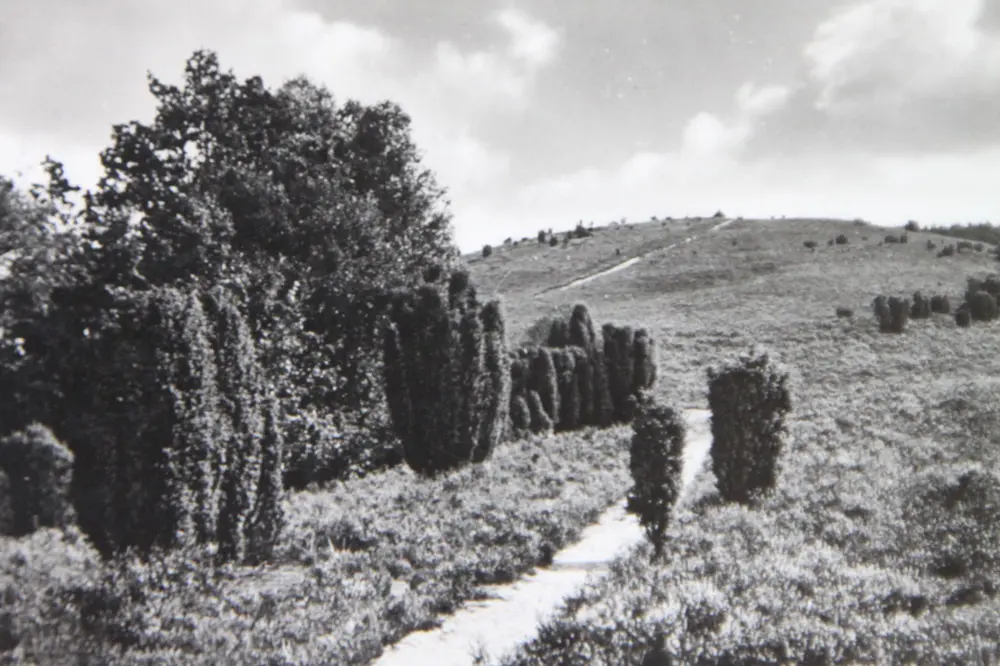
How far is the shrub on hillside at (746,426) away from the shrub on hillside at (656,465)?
Result: 11.5 ft

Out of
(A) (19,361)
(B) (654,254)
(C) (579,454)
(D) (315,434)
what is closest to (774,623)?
(C) (579,454)

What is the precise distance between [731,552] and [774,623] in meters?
3.17

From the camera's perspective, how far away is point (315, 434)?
19.5 metres

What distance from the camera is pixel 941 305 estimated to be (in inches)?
1292

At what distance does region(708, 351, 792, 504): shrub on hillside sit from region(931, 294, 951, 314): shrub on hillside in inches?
854

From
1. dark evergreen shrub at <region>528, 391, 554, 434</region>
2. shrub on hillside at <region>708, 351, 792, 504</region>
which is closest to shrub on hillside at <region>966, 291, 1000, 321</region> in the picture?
shrub on hillside at <region>708, 351, 792, 504</region>

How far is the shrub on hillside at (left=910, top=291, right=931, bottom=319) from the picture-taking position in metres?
33.7

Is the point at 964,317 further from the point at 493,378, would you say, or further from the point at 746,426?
the point at 493,378

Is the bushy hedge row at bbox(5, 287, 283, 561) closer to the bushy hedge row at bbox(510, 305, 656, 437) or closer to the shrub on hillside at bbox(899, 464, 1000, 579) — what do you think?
the shrub on hillside at bbox(899, 464, 1000, 579)

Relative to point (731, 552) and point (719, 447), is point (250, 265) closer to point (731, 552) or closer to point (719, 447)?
point (719, 447)

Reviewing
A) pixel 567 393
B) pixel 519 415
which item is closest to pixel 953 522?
pixel 519 415

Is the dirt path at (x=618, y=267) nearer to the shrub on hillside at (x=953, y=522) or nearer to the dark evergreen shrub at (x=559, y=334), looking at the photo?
the dark evergreen shrub at (x=559, y=334)

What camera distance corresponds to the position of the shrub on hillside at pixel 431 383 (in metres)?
17.9

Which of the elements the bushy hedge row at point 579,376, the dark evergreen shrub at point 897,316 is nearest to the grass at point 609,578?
the bushy hedge row at point 579,376
